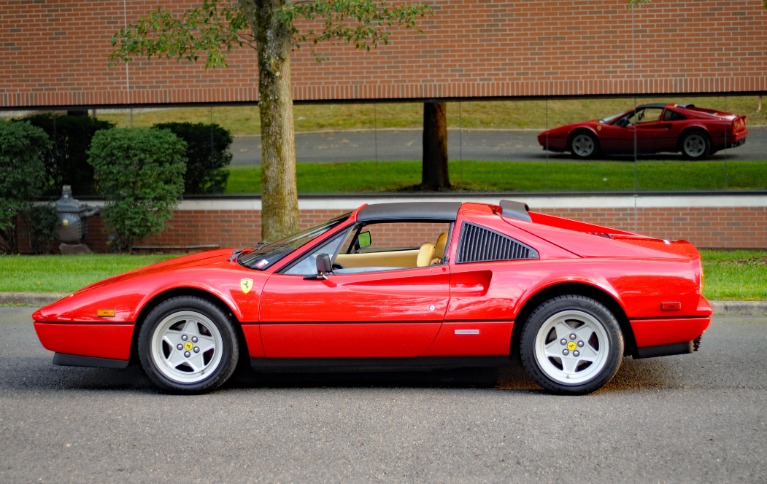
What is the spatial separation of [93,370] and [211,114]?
9374 millimetres

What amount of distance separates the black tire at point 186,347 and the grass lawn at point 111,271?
4.86 metres

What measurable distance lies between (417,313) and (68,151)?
38.8 feet

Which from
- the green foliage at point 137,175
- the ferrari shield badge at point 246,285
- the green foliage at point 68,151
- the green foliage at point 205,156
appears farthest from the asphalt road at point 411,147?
the ferrari shield badge at point 246,285

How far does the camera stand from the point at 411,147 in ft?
53.8

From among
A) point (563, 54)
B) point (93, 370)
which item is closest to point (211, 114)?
point (563, 54)

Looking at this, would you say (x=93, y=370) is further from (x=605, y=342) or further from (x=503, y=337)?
(x=605, y=342)

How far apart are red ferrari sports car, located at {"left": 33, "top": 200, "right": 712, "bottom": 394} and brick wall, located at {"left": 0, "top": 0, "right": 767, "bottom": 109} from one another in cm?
912

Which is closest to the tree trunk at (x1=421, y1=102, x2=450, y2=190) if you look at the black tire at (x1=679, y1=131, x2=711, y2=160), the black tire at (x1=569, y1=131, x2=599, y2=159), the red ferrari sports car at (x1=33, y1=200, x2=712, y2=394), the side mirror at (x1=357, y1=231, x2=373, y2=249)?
the black tire at (x1=569, y1=131, x2=599, y2=159)

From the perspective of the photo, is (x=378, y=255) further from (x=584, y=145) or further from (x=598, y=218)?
(x=584, y=145)

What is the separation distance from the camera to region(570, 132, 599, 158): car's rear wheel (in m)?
16.1

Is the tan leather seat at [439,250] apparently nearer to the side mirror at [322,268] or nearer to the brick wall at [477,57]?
the side mirror at [322,268]

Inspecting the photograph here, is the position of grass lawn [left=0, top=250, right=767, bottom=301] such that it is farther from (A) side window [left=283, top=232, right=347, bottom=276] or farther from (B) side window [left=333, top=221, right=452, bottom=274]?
(A) side window [left=283, top=232, right=347, bottom=276]

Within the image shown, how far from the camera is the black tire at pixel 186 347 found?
22.2 ft

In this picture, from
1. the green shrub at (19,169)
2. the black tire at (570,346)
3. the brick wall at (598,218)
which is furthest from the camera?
the green shrub at (19,169)
